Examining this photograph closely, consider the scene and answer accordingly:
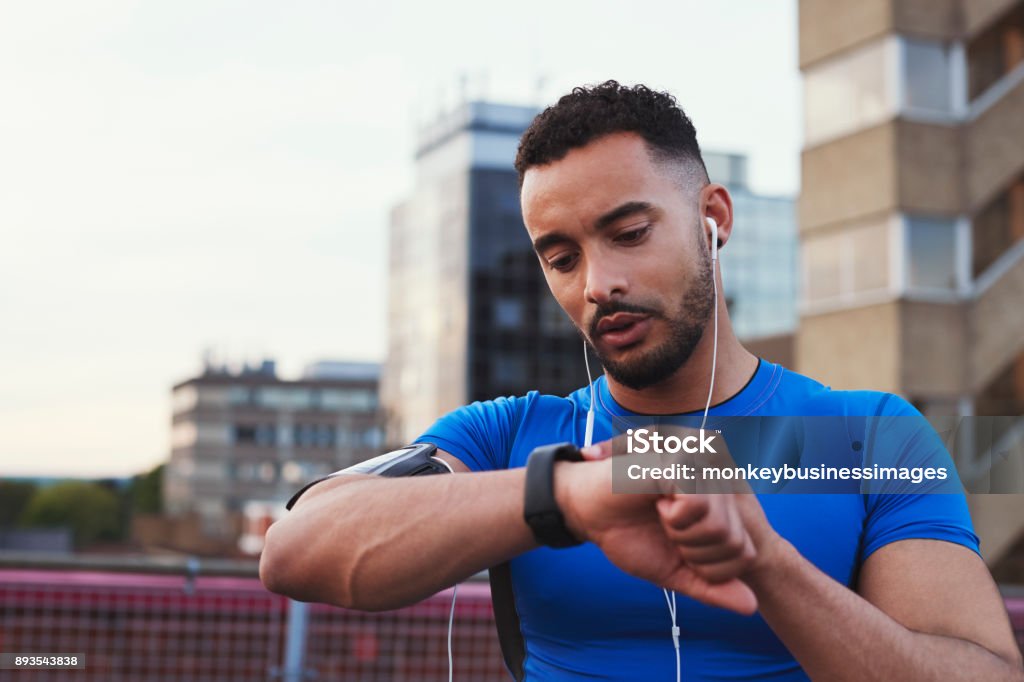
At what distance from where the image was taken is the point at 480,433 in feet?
8.59

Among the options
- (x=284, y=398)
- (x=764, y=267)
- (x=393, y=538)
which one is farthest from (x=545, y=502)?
(x=284, y=398)

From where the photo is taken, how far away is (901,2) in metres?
20.5

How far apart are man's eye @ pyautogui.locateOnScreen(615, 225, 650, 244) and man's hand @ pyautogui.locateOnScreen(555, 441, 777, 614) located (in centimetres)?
62

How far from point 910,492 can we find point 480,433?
88 centimetres

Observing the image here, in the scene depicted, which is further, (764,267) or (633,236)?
(764,267)

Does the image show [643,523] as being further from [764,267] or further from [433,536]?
[764,267]

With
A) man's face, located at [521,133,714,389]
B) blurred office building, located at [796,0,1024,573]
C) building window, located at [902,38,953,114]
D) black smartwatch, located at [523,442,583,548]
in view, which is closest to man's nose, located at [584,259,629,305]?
man's face, located at [521,133,714,389]

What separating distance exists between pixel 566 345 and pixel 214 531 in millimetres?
56392

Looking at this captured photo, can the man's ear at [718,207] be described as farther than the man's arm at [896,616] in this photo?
Yes

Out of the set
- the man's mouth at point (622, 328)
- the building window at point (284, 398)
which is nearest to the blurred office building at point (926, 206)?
the man's mouth at point (622, 328)

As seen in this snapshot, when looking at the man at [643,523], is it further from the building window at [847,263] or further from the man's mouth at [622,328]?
the building window at [847,263]

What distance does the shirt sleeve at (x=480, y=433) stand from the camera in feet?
8.34

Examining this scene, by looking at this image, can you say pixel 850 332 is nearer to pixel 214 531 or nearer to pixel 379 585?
pixel 379 585

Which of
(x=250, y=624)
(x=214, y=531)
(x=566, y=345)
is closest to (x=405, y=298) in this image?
(x=566, y=345)
